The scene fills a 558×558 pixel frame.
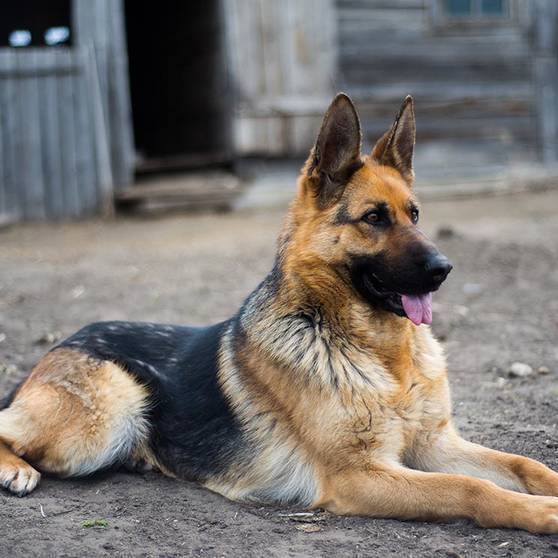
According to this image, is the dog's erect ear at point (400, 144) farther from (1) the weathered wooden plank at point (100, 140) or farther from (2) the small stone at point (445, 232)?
(1) the weathered wooden plank at point (100, 140)

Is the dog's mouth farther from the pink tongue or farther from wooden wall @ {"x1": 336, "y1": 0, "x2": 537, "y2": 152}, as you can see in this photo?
wooden wall @ {"x1": 336, "y1": 0, "x2": 537, "y2": 152}

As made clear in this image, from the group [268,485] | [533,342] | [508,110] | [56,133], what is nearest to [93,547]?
[268,485]

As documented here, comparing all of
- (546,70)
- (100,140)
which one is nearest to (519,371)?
(100,140)

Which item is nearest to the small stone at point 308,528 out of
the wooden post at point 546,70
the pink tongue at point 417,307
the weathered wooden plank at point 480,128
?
the pink tongue at point 417,307

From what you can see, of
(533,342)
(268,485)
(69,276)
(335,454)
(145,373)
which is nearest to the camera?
(335,454)

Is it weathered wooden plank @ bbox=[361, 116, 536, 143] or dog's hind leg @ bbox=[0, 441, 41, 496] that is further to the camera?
weathered wooden plank @ bbox=[361, 116, 536, 143]

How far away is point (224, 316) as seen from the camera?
23.6ft

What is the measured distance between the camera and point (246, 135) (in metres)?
11.7

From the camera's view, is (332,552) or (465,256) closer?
(332,552)

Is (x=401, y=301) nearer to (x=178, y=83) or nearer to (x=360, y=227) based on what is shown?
(x=360, y=227)

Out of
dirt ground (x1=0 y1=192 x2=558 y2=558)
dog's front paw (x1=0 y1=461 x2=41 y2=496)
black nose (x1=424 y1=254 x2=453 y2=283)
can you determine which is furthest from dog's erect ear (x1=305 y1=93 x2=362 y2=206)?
dog's front paw (x1=0 y1=461 x2=41 y2=496)

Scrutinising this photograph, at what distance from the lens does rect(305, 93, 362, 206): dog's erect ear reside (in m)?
3.84

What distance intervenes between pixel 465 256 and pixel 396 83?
4.35 metres

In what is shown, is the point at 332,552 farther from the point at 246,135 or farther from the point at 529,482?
the point at 246,135
